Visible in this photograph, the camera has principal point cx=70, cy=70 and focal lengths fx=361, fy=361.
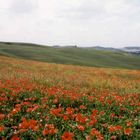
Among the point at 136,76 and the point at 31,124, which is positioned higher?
the point at 31,124

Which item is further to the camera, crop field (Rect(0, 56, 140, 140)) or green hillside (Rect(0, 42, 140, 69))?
green hillside (Rect(0, 42, 140, 69))

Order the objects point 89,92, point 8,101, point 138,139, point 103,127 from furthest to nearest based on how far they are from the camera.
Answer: point 89,92
point 8,101
point 103,127
point 138,139

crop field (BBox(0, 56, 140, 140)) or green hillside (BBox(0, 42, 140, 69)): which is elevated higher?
crop field (BBox(0, 56, 140, 140))

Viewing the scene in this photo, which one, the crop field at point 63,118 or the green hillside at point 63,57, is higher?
the crop field at point 63,118

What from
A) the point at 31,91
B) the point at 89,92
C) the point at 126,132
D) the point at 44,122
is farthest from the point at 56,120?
the point at 89,92

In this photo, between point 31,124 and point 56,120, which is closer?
point 31,124

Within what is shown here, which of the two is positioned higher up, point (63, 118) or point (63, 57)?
point (63, 118)

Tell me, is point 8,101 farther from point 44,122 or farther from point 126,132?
point 126,132

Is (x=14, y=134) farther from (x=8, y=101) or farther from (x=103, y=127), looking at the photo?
(x=8, y=101)

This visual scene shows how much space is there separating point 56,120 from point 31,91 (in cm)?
564

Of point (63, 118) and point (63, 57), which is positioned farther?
point (63, 57)

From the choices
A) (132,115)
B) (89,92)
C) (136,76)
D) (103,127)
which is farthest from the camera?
(136,76)

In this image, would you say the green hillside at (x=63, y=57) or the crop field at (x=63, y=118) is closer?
the crop field at (x=63, y=118)

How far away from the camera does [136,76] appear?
3669 cm
